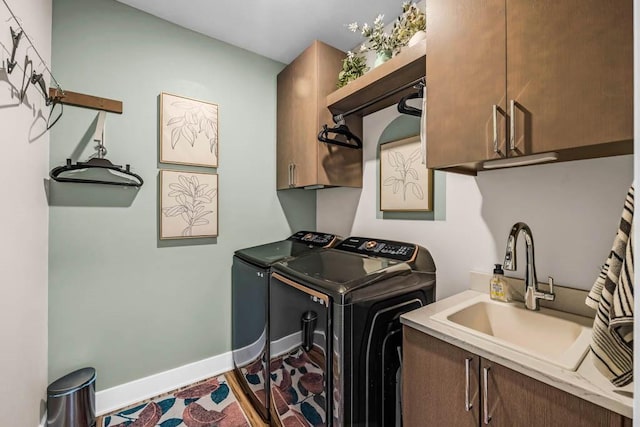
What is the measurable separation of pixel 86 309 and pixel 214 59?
80.7 inches

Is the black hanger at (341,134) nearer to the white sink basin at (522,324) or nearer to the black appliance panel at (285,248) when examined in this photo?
the black appliance panel at (285,248)

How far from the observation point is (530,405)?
77 centimetres

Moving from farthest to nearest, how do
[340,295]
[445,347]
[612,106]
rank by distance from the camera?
1. [340,295]
2. [445,347]
3. [612,106]

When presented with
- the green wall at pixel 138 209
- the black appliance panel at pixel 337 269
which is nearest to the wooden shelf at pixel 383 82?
the green wall at pixel 138 209

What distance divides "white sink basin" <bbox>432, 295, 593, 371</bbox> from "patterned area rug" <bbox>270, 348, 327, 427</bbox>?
651mm

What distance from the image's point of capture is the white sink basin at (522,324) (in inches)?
40.8

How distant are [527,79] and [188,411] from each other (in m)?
2.53

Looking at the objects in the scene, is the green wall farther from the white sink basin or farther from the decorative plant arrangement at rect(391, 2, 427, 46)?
the white sink basin

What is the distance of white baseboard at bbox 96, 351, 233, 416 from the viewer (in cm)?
179

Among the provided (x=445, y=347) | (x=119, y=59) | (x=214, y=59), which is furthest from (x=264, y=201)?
(x=445, y=347)

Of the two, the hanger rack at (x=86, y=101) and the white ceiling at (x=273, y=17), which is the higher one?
the white ceiling at (x=273, y=17)

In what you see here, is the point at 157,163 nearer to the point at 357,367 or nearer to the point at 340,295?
the point at 340,295

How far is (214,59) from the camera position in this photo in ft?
7.17

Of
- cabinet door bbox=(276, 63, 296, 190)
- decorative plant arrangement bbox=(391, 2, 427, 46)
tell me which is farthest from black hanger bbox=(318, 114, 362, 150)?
decorative plant arrangement bbox=(391, 2, 427, 46)
